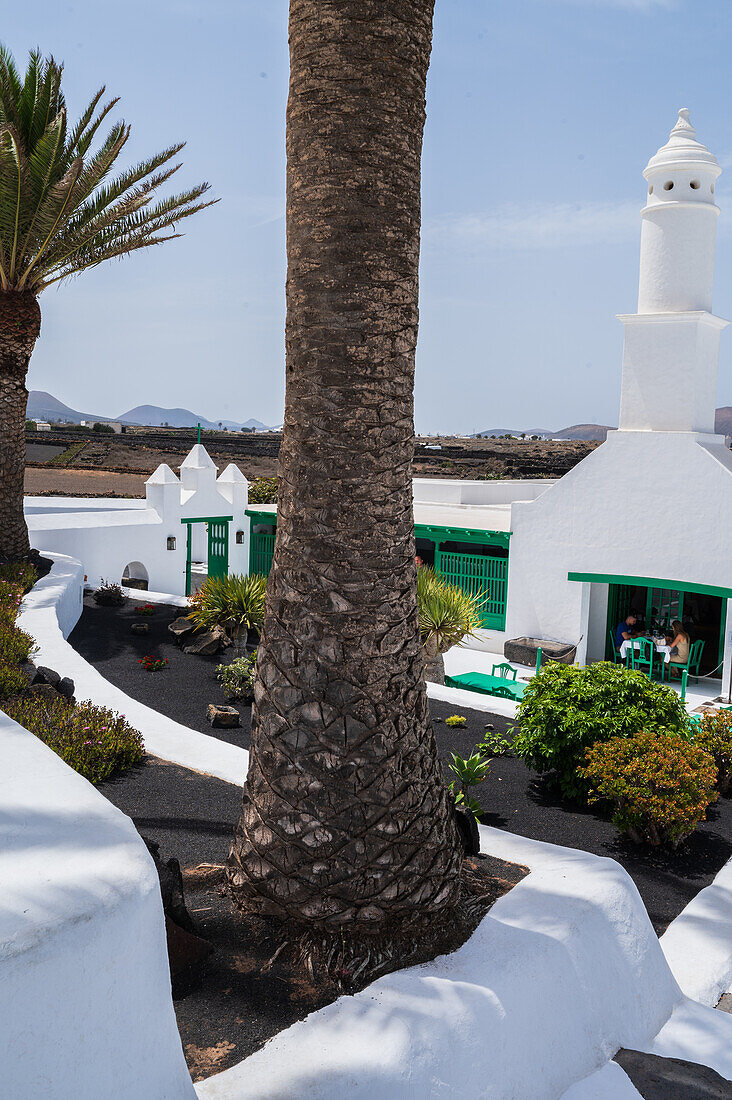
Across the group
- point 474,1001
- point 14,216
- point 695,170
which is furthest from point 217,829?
point 695,170

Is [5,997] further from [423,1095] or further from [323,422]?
[323,422]

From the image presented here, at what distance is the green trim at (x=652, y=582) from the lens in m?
16.7

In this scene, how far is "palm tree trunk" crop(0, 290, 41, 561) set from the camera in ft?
49.6

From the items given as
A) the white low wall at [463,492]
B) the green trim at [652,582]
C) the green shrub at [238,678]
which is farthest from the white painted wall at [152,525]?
the green trim at [652,582]

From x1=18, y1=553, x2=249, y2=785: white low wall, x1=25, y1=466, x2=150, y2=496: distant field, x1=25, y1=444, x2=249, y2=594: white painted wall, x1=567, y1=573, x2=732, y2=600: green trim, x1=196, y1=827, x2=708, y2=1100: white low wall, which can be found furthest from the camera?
x1=25, y1=466, x2=150, y2=496: distant field

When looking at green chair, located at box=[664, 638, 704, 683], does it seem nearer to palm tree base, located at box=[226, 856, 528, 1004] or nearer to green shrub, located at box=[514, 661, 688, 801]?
green shrub, located at box=[514, 661, 688, 801]

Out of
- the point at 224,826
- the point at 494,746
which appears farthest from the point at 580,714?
the point at 224,826

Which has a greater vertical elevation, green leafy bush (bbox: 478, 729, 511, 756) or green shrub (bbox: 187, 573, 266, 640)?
green shrub (bbox: 187, 573, 266, 640)

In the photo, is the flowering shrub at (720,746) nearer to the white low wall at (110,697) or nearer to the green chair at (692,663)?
the white low wall at (110,697)

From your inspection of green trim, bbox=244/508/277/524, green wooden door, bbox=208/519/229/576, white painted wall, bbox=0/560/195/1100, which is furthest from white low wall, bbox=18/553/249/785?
green wooden door, bbox=208/519/229/576

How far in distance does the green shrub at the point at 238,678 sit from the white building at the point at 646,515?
31.7ft

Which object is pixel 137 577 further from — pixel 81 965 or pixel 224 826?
pixel 81 965

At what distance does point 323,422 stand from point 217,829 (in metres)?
3.43

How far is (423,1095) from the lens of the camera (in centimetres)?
356
